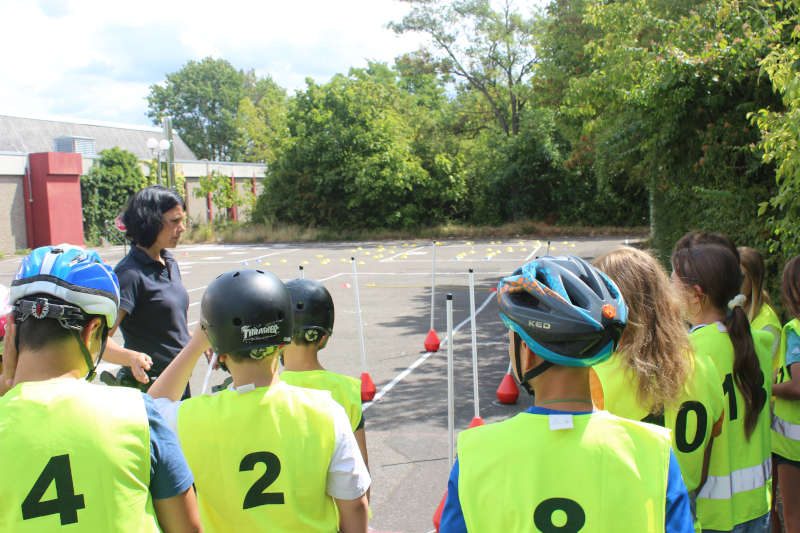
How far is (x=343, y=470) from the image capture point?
198cm

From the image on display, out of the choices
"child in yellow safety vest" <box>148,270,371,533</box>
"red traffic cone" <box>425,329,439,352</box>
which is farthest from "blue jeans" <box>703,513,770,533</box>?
"red traffic cone" <box>425,329,439,352</box>

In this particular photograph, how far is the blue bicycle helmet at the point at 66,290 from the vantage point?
66.9 inches

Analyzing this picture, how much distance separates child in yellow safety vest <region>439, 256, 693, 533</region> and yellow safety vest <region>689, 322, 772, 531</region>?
98 centimetres

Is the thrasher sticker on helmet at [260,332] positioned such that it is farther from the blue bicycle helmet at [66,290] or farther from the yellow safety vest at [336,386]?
the yellow safety vest at [336,386]

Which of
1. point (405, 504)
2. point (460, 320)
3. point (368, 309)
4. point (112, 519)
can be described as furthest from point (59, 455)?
point (368, 309)

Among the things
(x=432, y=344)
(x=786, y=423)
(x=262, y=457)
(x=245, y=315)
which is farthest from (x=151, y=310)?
(x=432, y=344)

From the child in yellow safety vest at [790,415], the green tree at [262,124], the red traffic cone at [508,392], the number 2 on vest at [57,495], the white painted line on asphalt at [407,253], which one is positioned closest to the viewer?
the number 2 on vest at [57,495]

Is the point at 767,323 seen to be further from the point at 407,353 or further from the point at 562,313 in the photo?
the point at 407,353

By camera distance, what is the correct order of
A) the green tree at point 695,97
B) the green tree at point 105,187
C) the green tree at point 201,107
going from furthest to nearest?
the green tree at point 201,107, the green tree at point 105,187, the green tree at point 695,97

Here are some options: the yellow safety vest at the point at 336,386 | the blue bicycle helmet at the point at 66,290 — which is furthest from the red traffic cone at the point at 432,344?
the blue bicycle helmet at the point at 66,290

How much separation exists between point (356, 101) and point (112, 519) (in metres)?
34.7

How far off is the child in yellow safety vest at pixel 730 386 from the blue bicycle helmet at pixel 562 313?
939 mm

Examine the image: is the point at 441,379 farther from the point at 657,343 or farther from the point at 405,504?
the point at 657,343

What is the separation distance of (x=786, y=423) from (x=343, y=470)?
224cm
